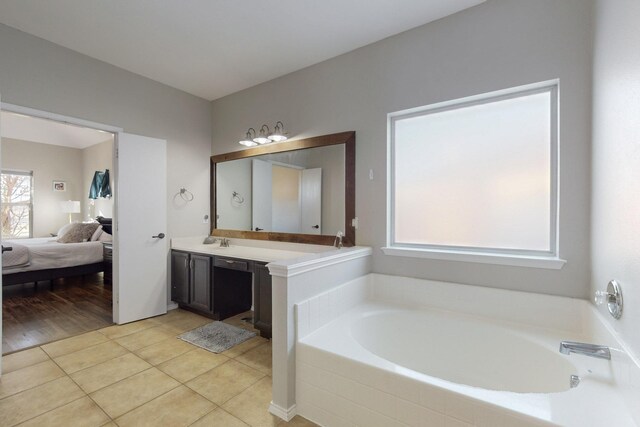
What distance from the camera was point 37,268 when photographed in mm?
4176

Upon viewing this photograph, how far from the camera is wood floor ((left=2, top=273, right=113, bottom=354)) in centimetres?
286

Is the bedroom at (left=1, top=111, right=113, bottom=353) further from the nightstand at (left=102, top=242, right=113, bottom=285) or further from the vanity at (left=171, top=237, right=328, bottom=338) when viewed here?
the vanity at (left=171, top=237, right=328, bottom=338)

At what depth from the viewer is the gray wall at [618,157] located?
1158 millimetres

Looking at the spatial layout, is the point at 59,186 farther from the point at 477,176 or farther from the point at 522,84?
the point at 522,84

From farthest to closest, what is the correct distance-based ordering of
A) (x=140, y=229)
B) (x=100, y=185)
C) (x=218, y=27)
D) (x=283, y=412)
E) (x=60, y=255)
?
(x=100, y=185) → (x=60, y=255) → (x=140, y=229) → (x=218, y=27) → (x=283, y=412)

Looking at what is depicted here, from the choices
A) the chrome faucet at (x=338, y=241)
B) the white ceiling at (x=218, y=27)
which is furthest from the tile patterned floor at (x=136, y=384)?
the white ceiling at (x=218, y=27)

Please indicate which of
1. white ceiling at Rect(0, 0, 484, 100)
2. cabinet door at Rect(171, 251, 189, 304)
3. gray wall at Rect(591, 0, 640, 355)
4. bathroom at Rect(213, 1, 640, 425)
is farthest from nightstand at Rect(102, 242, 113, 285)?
gray wall at Rect(591, 0, 640, 355)

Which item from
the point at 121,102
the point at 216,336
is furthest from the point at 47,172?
the point at 216,336

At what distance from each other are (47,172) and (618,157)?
9085mm

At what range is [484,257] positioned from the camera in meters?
2.15

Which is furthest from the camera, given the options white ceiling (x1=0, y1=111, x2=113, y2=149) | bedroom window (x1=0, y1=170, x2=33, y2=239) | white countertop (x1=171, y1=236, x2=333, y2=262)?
bedroom window (x1=0, y1=170, x2=33, y2=239)

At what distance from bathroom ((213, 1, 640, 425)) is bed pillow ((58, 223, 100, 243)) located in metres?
4.46

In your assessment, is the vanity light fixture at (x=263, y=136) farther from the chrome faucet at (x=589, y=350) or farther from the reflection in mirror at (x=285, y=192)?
the chrome faucet at (x=589, y=350)

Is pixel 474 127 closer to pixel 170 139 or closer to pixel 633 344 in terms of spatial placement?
pixel 633 344
